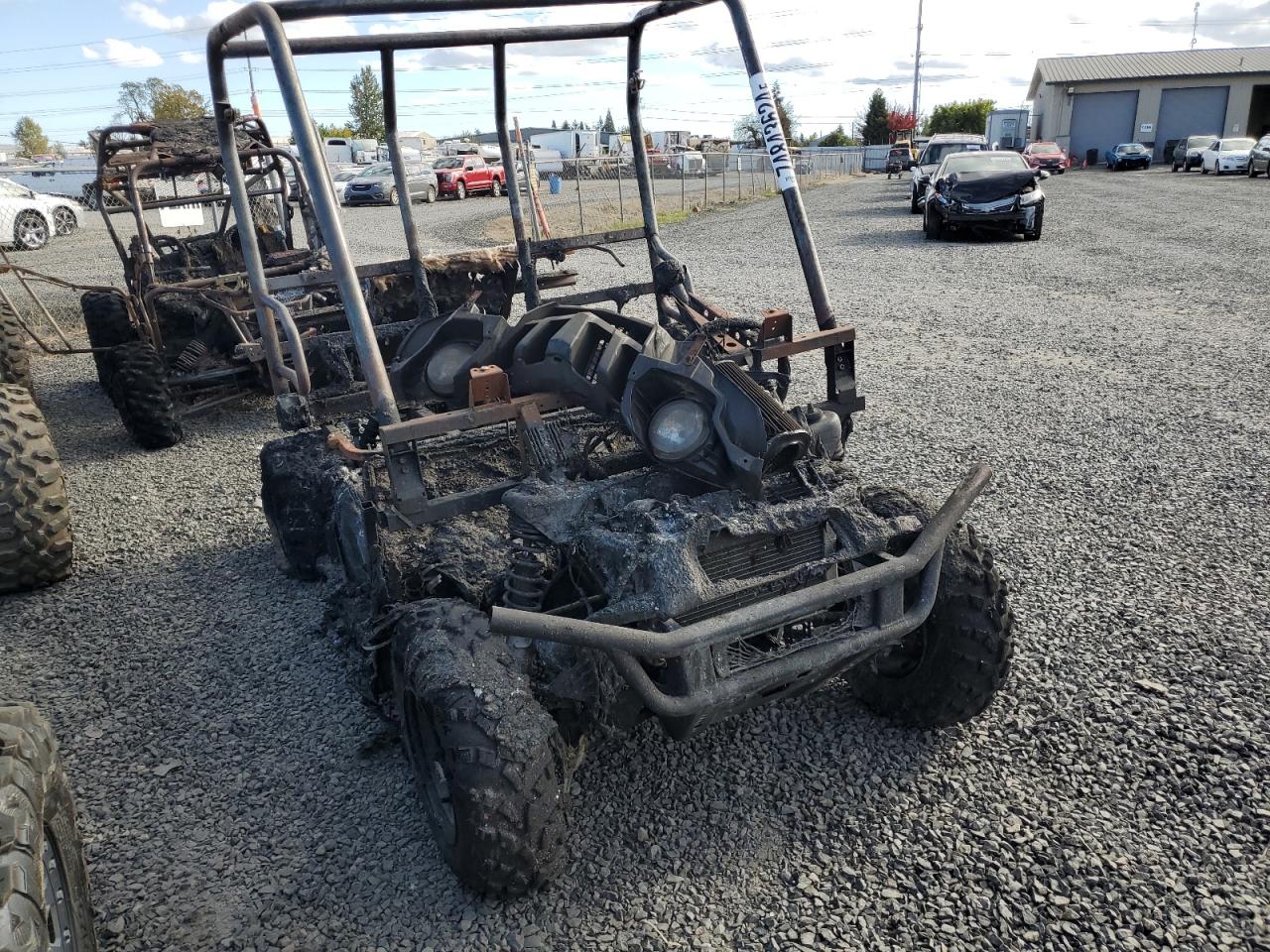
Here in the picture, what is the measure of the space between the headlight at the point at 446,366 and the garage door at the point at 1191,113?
173ft

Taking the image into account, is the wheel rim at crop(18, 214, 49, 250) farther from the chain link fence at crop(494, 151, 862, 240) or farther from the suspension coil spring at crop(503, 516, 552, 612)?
the suspension coil spring at crop(503, 516, 552, 612)

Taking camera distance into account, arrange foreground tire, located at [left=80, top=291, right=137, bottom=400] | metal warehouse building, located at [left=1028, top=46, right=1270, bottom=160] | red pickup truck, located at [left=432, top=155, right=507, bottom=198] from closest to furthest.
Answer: foreground tire, located at [left=80, top=291, right=137, bottom=400]
red pickup truck, located at [left=432, top=155, right=507, bottom=198]
metal warehouse building, located at [left=1028, top=46, right=1270, bottom=160]

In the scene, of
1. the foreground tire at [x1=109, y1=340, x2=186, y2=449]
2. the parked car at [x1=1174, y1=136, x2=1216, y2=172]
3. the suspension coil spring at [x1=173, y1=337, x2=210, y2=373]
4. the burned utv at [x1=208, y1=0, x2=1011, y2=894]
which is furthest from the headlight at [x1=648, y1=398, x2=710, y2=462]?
the parked car at [x1=1174, y1=136, x2=1216, y2=172]

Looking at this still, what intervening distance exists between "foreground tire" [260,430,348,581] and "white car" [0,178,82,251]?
20466mm

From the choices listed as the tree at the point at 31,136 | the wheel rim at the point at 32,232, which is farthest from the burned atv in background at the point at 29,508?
the tree at the point at 31,136

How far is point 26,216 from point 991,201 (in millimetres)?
20361

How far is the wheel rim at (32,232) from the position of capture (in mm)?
20781

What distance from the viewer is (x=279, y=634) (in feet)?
13.4

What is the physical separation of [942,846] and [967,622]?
66 centimetres

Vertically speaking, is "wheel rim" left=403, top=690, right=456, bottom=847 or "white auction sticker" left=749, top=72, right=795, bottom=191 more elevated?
"white auction sticker" left=749, top=72, right=795, bottom=191

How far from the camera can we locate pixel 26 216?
69.0ft

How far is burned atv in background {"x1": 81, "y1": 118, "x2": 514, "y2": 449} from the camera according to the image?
6.59 metres

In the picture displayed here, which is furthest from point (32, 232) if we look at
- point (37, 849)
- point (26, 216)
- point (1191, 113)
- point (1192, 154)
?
point (1191, 113)

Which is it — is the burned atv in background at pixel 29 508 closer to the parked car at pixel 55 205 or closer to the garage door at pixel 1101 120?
the parked car at pixel 55 205
